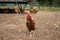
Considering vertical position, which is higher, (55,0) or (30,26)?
(30,26)

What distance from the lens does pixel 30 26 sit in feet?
29.0

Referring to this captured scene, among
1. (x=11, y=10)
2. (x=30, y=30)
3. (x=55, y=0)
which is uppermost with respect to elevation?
(x=30, y=30)

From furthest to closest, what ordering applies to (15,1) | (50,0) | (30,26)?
(50,0)
(15,1)
(30,26)

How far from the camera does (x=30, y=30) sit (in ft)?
29.2

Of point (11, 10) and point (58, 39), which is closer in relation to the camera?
point (58, 39)

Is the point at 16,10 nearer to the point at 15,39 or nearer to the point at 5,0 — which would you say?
the point at 5,0

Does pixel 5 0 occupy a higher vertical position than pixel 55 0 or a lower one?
higher

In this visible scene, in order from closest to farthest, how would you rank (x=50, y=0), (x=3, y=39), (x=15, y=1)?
(x=3, y=39)
(x=15, y=1)
(x=50, y=0)

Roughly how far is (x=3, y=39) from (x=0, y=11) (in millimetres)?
16094

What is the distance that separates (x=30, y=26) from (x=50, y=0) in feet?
120

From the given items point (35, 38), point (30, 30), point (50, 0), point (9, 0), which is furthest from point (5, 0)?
point (50, 0)

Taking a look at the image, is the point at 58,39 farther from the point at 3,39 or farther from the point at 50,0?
the point at 50,0

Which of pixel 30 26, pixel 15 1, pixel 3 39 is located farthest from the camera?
pixel 15 1

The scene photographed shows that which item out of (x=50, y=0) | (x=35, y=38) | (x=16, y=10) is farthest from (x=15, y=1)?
(x=50, y=0)
